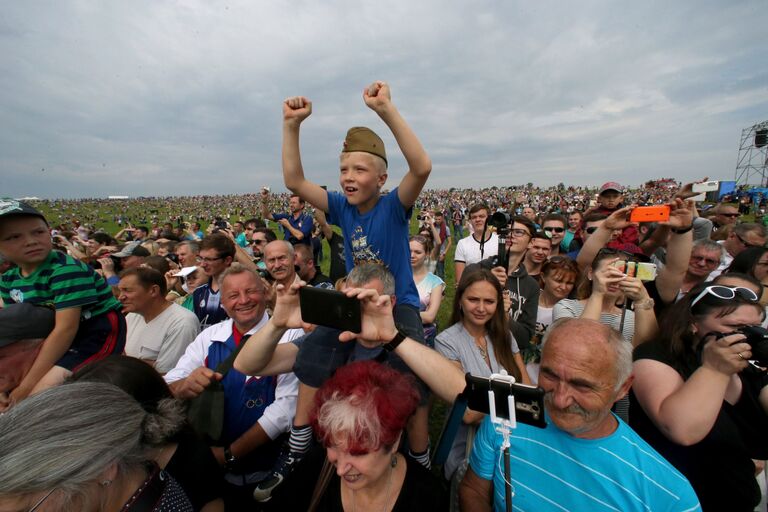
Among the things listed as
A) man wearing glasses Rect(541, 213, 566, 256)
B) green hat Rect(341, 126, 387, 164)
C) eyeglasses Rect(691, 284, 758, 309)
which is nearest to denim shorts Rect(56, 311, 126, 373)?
green hat Rect(341, 126, 387, 164)

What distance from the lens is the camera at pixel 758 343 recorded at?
154 centimetres

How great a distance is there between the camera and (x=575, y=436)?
161cm

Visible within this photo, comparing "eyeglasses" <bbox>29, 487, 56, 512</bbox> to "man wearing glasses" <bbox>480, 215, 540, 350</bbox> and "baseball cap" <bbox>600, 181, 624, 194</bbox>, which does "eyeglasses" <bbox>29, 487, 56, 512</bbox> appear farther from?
"baseball cap" <bbox>600, 181, 624, 194</bbox>

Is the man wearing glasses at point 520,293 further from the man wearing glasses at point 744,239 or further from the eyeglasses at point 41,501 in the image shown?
the eyeglasses at point 41,501

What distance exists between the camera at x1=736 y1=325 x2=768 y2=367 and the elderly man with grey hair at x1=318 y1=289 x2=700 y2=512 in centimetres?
55

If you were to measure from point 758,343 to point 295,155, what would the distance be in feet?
9.90

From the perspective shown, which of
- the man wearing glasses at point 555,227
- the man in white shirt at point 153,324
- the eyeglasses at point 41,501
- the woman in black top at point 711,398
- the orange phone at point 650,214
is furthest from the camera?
the man wearing glasses at point 555,227

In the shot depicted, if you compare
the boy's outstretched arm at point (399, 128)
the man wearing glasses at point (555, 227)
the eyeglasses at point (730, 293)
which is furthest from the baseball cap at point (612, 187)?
the boy's outstretched arm at point (399, 128)

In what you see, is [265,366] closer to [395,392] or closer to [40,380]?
[395,392]

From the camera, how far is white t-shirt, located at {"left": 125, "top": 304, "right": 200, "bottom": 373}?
10.3ft

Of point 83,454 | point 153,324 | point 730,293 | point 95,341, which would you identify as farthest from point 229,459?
point 730,293

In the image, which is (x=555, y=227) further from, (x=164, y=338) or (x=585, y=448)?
(x=164, y=338)

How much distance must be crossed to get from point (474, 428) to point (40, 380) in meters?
3.23

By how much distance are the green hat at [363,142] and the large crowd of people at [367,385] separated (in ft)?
0.06
